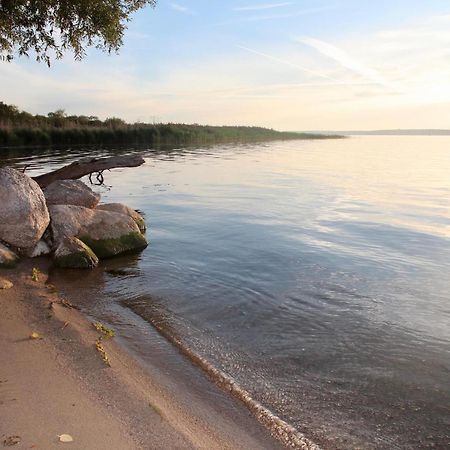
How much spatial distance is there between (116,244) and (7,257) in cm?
263

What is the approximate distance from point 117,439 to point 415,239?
11511 millimetres

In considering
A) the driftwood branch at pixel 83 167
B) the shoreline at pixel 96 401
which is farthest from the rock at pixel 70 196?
the shoreline at pixel 96 401

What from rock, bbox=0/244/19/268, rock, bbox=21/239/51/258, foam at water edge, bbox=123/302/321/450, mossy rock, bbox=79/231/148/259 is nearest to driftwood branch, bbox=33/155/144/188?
mossy rock, bbox=79/231/148/259

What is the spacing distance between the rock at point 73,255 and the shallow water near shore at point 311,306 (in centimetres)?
34

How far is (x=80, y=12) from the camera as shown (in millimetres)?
13703

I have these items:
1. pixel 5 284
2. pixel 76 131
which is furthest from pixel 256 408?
pixel 76 131

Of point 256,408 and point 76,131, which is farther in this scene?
point 76,131

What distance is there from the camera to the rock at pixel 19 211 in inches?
364

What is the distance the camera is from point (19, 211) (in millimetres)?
9305

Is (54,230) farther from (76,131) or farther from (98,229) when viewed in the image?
(76,131)

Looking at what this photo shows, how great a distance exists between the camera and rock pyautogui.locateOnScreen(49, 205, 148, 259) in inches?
408

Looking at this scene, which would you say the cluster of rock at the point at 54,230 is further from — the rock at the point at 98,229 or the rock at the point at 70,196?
the rock at the point at 70,196

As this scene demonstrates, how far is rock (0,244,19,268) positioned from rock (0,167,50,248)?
40 centimetres

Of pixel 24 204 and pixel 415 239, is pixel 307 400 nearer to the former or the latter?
pixel 24 204
